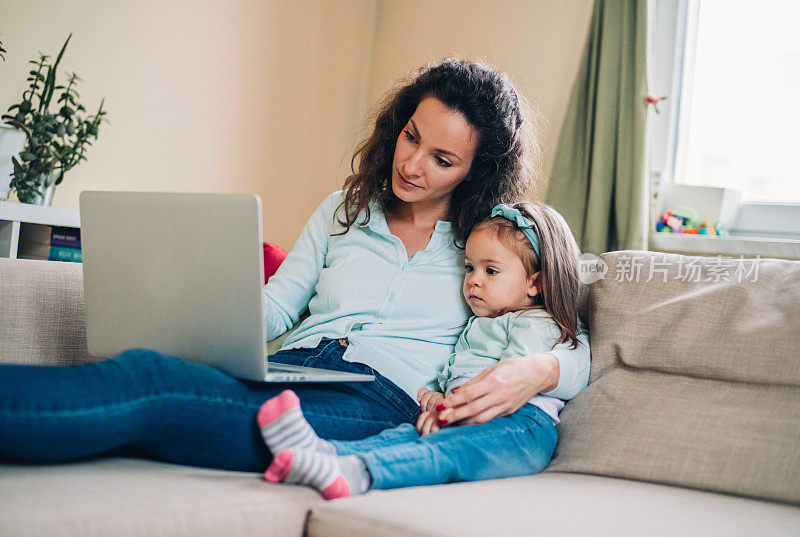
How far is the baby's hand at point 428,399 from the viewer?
1.21 meters

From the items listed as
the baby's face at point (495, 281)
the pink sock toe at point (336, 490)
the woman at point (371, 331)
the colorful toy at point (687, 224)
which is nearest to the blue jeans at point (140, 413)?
the woman at point (371, 331)

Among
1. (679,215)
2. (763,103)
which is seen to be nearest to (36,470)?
(679,215)

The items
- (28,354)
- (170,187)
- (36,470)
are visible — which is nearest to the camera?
(36,470)

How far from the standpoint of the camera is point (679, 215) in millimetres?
2254

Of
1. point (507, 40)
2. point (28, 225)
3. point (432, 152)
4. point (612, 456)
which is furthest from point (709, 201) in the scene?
point (28, 225)

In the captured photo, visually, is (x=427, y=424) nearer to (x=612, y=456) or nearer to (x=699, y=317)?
(x=612, y=456)

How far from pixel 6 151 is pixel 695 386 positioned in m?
1.80

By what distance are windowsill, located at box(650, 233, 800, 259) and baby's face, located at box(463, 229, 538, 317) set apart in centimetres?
103

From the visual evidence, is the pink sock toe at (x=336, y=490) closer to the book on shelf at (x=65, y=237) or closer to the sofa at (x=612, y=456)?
the sofa at (x=612, y=456)

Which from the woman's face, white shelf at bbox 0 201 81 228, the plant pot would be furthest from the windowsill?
the plant pot

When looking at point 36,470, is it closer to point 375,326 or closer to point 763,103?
point 375,326

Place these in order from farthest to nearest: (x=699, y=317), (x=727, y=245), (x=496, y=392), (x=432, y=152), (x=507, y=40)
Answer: (x=507, y=40)
(x=727, y=245)
(x=432, y=152)
(x=699, y=317)
(x=496, y=392)

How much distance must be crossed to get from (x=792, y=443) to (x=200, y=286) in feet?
2.90

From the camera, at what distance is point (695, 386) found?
1.18 m
